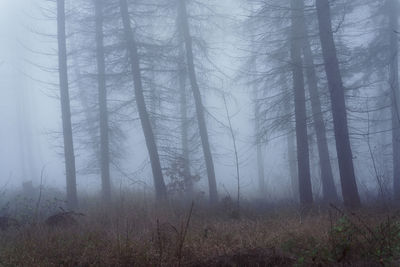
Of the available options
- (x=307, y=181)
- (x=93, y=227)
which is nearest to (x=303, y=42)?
(x=307, y=181)

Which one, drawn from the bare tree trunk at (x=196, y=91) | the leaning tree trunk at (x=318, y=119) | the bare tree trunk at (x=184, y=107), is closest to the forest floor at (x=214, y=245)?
the leaning tree trunk at (x=318, y=119)

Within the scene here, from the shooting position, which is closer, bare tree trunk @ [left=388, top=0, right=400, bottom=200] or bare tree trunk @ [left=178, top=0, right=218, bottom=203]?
bare tree trunk @ [left=178, top=0, right=218, bottom=203]

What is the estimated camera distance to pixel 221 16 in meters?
14.1

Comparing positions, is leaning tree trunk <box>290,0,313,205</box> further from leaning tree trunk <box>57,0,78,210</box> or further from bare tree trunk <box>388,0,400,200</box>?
leaning tree trunk <box>57,0,78,210</box>

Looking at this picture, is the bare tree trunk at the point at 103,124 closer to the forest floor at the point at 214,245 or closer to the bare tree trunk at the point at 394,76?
the forest floor at the point at 214,245

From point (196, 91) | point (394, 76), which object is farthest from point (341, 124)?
point (394, 76)

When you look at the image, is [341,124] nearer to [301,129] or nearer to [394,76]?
[301,129]

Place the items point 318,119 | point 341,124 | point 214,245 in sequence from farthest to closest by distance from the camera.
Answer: point 318,119 < point 341,124 < point 214,245

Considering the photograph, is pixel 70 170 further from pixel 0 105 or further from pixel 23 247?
pixel 0 105

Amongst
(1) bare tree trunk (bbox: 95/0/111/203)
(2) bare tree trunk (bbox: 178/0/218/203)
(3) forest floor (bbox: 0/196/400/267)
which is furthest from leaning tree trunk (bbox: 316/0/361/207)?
(1) bare tree trunk (bbox: 95/0/111/203)

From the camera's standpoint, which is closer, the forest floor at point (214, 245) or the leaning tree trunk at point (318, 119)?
the forest floor at point (214, 245)

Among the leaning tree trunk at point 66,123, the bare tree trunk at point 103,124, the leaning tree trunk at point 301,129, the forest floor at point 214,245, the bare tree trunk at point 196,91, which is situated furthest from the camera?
the bare tree trunk at point 103,124

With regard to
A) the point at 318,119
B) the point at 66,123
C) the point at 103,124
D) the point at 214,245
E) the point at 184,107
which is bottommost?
the point at 214,245

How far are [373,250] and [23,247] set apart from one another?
5349 millimetres
